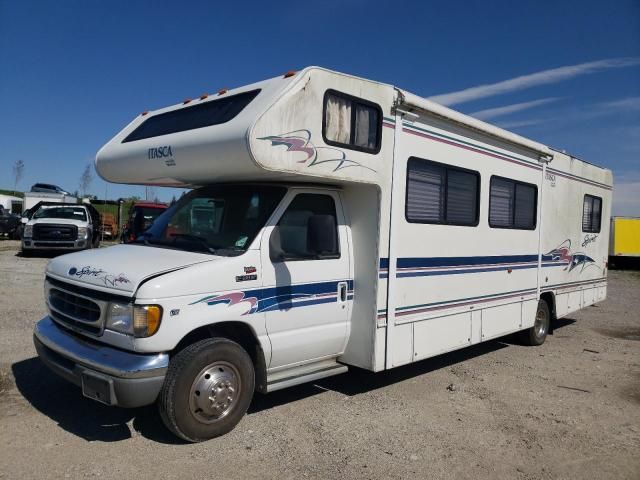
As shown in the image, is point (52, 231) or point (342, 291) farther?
point (52, 231)

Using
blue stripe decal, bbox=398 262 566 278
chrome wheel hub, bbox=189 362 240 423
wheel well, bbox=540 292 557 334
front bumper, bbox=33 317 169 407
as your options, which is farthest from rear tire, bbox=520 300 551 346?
front bumper, bbox=33 317 169 407

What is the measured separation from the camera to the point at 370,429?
4902 millimetres

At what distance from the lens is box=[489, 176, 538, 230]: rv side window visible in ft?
24.0

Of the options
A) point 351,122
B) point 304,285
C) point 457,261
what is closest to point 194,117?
point 351,122

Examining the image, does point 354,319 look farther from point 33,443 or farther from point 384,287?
point 33,443

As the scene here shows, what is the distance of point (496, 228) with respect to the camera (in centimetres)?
738

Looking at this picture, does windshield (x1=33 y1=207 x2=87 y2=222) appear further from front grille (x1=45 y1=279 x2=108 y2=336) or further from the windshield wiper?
the windshield wiper

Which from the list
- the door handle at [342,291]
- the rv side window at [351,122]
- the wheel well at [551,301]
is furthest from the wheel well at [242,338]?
the wheel well at [551,301]

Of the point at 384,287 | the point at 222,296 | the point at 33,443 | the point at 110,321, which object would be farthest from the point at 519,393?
the point at 33,443

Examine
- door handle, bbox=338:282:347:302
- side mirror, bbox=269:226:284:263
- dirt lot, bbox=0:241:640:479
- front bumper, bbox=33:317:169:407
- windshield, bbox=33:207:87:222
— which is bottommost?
dirt lot, bbox=0:241:640:479

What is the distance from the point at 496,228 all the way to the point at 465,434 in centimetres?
332

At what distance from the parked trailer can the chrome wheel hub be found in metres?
27.6

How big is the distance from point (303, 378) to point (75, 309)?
2134 mm

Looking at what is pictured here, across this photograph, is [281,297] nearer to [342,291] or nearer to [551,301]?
[342,291]
